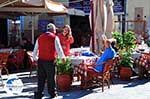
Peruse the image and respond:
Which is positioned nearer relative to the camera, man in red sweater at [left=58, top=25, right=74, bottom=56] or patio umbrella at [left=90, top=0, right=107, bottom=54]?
man in red sweater at [left=58, top=25, right=74, bottom=56]

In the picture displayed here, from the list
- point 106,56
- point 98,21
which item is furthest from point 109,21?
point 106,56

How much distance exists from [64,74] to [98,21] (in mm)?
3399

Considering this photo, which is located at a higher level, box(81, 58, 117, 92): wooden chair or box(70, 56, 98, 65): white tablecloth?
box(70, 56, 98, 65): white tablecloth

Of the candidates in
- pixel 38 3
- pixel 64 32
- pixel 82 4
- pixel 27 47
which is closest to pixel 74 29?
pixel 82 4

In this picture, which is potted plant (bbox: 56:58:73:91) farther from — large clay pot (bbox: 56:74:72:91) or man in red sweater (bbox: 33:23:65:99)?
man in red sweater (bbox: 33:23:65:99)

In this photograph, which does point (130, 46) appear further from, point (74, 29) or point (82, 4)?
point (82, 4)

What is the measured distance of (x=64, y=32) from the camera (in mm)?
13273

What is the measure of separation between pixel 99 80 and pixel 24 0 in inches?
186

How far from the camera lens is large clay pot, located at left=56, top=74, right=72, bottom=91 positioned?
1116 cm

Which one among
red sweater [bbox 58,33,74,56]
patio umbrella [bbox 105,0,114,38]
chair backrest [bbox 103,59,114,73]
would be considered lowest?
chair backrest [bbox 103,59,114,73]

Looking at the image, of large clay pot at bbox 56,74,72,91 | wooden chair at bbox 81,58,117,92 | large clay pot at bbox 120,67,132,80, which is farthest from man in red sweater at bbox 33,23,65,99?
large clay pot at bbox 120,67,132,80

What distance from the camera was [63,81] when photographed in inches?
439

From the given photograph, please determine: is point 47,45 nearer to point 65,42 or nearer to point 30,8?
point 65,42

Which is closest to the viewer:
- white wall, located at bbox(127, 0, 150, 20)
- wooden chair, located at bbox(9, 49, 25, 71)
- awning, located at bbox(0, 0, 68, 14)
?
wooden chair, located at bbox(9, 49, 25, 71)
